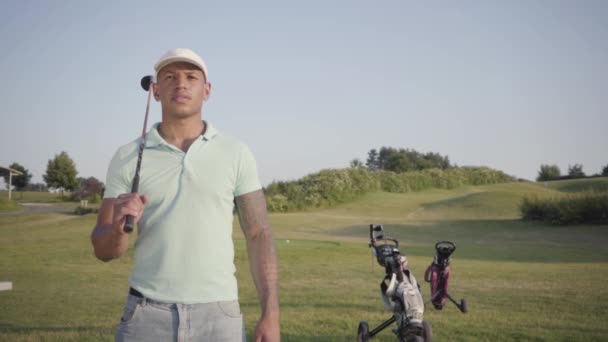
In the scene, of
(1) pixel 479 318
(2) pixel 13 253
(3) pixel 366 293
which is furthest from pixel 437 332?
(2) pixel 13 253

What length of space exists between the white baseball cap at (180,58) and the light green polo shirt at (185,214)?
0.33 meters

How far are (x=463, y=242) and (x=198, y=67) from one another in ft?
74.2

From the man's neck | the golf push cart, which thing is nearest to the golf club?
the man's neck

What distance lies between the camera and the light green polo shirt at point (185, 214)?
2.22m

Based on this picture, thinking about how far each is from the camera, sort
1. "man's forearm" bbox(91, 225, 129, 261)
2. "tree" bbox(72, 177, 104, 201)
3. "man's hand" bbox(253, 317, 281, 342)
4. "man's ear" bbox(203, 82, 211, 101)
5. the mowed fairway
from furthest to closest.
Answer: "tree" bbox(72, 177, 104, 201), the mowed fairway, "man's ear" bbox(203, 82, 211, 101), "man's hand" bbox(253, 317, 281, 342), "man's forearm" bbox(91, 225, 129, 261)

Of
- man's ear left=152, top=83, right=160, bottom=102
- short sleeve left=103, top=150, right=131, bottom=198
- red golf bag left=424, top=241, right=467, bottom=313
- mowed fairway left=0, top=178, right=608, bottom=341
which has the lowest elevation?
mowed fairway left=0, top=178, right=608, bottom=341

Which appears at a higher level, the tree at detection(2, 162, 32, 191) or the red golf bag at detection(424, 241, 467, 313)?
the tree at detection(2, 162, 32, 191)

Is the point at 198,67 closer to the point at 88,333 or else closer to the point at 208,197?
the point at 208,197

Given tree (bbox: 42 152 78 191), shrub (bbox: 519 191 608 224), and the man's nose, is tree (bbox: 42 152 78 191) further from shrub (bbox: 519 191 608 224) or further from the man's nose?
the man's nose

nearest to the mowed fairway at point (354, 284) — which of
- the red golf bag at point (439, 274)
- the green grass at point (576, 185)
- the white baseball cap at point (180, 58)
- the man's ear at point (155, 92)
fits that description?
the red golf bag at point (439, 274)

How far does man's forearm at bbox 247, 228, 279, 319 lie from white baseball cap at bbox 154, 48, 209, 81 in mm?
832

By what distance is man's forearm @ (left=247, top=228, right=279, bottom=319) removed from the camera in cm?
238

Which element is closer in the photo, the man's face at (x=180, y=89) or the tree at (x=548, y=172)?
the man's face at (x=180, y=89)

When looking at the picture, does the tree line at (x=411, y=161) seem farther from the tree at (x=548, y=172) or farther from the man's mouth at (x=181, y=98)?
the man's mouth at (x=181, y=98)
